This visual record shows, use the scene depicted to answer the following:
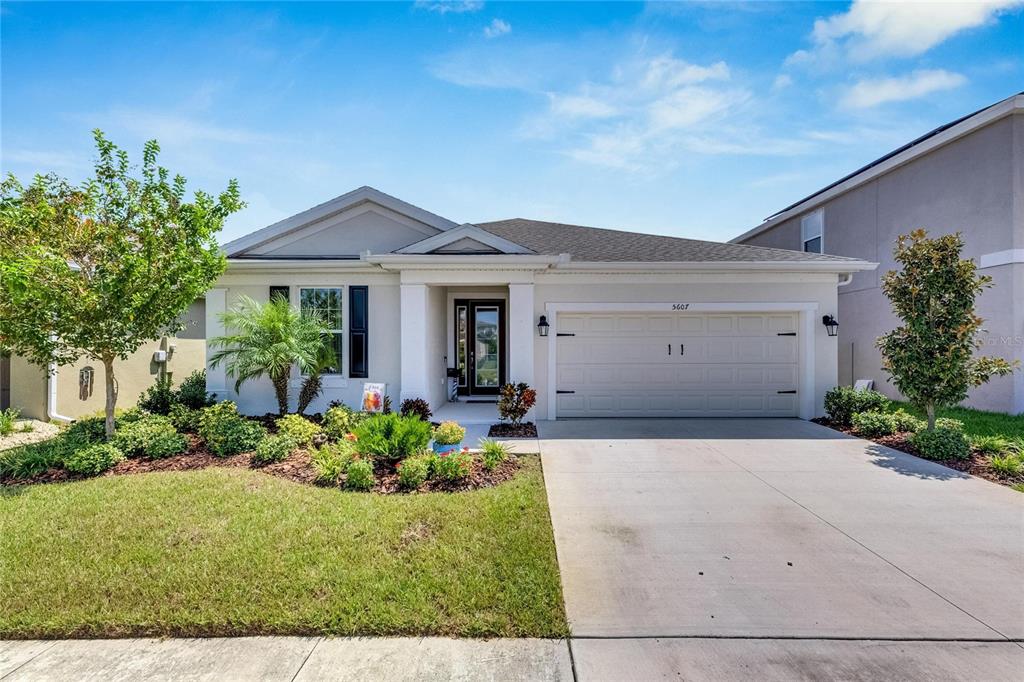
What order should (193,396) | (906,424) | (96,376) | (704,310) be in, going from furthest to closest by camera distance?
(96,376) < (704,310) < (193,396) < (906,424)

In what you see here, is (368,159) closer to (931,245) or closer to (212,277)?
(212,277)

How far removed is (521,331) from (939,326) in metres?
6.85

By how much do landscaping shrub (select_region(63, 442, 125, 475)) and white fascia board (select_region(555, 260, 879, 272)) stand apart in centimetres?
767

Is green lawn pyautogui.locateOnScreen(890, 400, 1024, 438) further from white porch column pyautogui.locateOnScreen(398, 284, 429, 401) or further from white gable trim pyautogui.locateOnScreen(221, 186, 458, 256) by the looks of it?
white gable trim pyautogui.locateOnScreen(221, 186, 458, 256)

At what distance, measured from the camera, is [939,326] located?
7.17 metres

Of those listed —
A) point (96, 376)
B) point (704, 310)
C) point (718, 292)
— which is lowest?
point (96, 376)

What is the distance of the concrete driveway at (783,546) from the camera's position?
306 cm

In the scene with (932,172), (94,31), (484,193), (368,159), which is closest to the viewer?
(94,31)

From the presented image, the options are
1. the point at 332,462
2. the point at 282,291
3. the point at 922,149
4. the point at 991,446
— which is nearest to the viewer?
the point at 332,462

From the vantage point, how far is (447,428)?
657 centimetres

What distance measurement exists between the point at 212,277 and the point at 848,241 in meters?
16.3

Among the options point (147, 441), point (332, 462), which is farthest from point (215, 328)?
point (332, 462)

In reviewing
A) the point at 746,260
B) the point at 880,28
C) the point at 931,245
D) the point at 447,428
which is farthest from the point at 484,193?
the point at 931,245

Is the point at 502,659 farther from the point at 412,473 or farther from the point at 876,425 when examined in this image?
the point at 876,425
